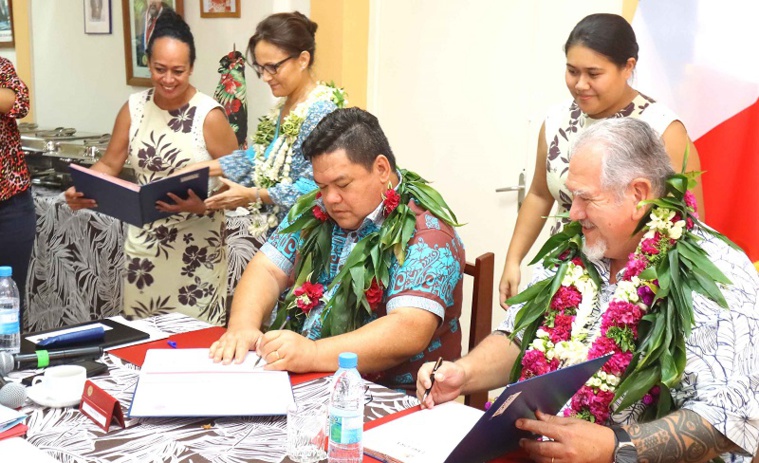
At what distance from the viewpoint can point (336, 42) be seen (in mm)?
4148

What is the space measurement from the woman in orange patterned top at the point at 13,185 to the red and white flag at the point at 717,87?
2406mm

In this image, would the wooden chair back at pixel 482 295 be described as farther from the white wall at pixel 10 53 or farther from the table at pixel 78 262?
the white wall at pixel 10 53

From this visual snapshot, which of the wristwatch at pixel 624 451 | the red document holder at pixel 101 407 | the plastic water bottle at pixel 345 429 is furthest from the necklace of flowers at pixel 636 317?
the red document holder at pixel 101 407

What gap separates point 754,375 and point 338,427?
83 cm

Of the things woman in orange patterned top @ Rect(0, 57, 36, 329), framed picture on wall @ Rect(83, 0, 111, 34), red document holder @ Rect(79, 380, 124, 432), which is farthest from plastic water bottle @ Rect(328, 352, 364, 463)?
framed picture on wall @ Rect(83, 0, 111, 34)

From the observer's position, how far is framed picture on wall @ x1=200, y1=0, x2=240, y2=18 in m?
4.44

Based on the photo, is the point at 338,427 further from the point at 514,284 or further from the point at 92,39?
the point at 92,39

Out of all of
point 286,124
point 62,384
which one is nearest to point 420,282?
point 62,384

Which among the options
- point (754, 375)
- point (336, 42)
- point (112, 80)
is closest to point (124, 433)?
point (754, 375)

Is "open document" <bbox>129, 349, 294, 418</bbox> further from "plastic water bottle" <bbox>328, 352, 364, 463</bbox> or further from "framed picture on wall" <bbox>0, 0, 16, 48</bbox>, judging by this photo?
"framed picture on wall" <bbox>0, 0, 16, 48</bbox>

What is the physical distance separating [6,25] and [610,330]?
5.55 m

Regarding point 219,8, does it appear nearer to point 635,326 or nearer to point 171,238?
point 171,238

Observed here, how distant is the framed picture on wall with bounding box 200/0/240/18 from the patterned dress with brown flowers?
1389mm

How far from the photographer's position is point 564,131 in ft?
8.57
